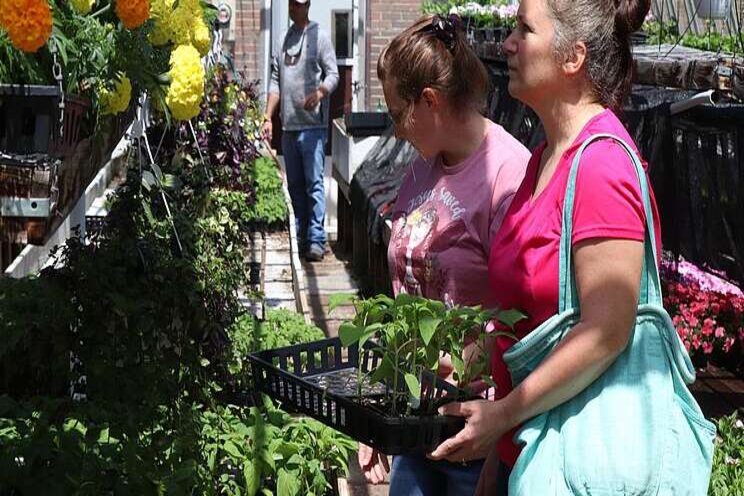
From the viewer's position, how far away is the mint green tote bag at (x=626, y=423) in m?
1.98

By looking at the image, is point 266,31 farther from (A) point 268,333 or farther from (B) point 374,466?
(B) point 374,466

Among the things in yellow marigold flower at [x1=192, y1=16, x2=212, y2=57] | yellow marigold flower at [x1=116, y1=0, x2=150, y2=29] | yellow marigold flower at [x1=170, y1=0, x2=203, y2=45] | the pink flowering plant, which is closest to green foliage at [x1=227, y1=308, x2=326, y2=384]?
yellow marigold flower at [x1=192, y1=16, x2=212, y2=57]

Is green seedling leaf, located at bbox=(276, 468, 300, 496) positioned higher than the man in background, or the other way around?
the man in background

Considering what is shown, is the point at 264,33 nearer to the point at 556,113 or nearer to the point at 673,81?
the point at 673,81

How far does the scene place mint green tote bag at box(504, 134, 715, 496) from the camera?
1981 millimetres

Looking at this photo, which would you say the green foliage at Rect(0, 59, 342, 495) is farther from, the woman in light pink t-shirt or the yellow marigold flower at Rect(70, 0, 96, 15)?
the yellow marigold flower at Rect(70, 0, 96, 15)

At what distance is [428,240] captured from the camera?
2.71 m

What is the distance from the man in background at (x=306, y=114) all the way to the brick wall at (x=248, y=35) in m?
3.34

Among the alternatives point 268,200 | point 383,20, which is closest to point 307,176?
point 268,200

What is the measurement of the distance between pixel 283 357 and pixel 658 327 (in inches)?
33.8

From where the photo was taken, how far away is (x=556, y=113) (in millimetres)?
2174

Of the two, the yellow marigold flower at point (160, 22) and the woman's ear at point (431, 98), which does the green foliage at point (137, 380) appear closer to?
the yellow marigold flower at point (160, 22)

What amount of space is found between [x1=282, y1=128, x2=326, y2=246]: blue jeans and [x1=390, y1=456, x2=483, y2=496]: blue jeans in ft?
24.0

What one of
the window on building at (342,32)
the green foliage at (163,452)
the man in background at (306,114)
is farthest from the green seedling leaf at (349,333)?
the window on building at (342,32)
